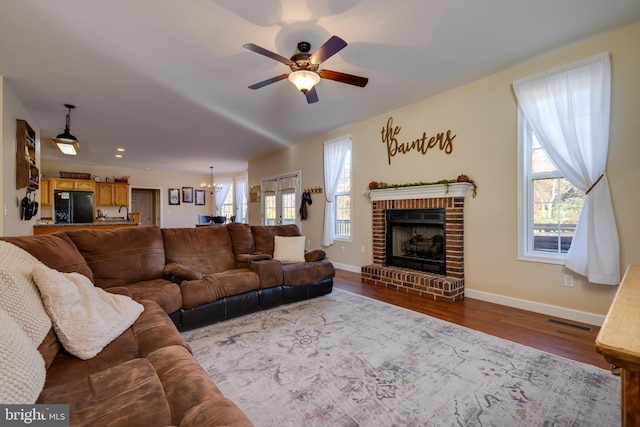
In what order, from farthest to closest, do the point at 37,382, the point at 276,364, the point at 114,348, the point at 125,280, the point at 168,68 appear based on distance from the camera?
1. the point at 168,68
2. the point at 125,280
3. the point at 276,364
4. the point at 114,348
5. the point at 37,382

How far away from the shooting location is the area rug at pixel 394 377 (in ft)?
5.00

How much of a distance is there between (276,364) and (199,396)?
1126 mm

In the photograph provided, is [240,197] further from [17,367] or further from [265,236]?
[17,367]

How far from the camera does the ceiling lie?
7.34 feet

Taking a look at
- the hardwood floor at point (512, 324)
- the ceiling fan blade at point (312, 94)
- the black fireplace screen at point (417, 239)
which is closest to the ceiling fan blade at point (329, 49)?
the ceiling fan blade at point (312, 94)

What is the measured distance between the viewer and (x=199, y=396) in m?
0.99

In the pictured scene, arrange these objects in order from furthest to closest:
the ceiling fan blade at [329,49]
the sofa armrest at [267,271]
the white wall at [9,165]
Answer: the white wall at [9,165] → the sofa armrest at [267,271] → the ceiling fan blade at [329,49]

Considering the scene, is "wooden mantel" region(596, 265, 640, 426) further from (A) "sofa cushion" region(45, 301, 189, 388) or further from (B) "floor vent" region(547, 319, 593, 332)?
(B) "floor vent" region(547, 319, 593, 332)

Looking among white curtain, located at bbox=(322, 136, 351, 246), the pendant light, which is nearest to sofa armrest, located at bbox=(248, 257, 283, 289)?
white curtain, located at bbox=(322, 136, 351, 246)

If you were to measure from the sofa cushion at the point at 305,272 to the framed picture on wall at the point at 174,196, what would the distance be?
8.17 metres

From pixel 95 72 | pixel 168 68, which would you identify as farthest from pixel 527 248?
pixel 95 72

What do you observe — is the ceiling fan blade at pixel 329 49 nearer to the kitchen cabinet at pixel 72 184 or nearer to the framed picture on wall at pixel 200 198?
the kitchen cabinet at pixel 72 184

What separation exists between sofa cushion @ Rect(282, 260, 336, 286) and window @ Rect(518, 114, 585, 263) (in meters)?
2.26

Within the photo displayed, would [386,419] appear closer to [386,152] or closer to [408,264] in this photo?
[408,264]
